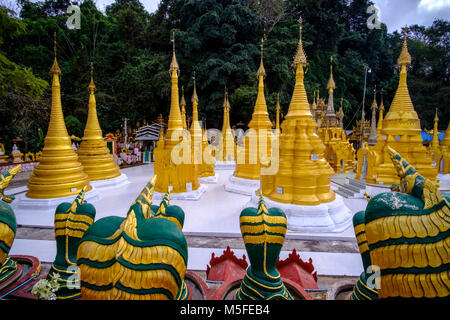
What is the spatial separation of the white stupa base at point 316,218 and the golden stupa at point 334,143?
23.5 ft

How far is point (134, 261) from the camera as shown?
159 centimetres

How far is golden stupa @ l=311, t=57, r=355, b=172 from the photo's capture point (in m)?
12.1

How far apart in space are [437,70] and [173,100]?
31434 mm

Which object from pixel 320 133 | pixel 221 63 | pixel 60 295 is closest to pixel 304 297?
pixel 60 295

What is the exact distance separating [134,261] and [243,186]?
7.26m

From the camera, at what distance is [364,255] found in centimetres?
233

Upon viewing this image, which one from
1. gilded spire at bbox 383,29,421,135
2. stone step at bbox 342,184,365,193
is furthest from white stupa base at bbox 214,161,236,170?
gilded spire at bbox 383,29,421,135

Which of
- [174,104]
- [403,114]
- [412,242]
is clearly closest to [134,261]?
[412,242]

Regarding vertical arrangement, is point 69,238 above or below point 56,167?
below

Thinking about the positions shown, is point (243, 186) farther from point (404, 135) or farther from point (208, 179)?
point (404, 135)
